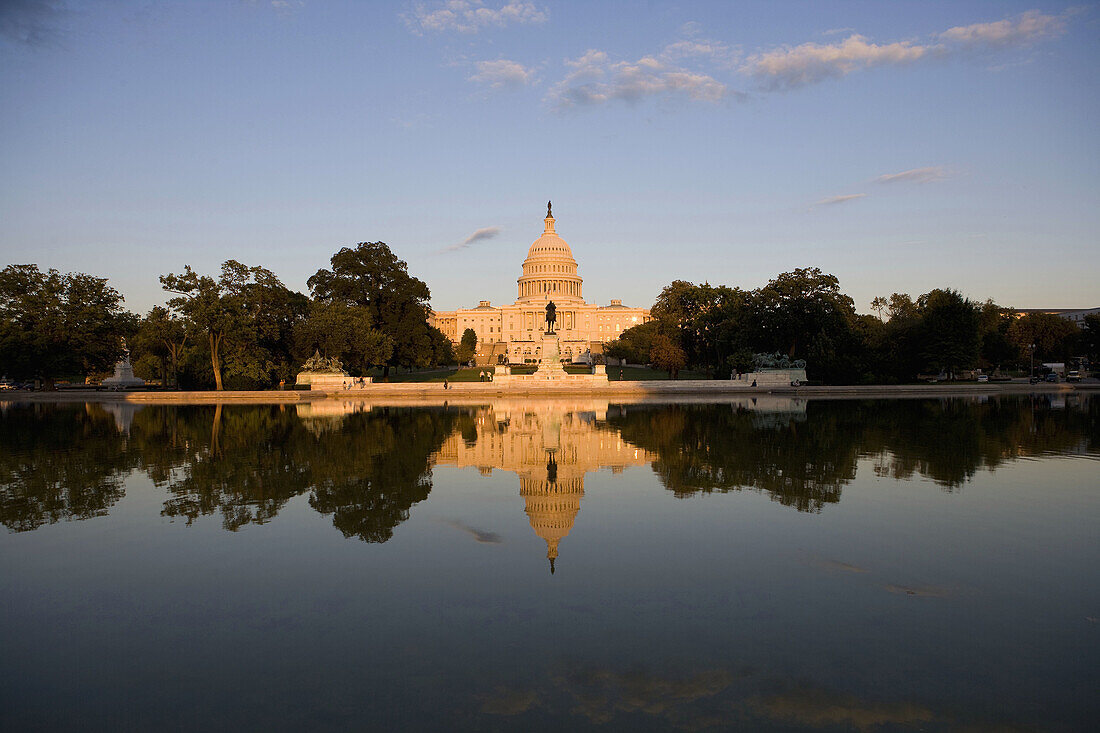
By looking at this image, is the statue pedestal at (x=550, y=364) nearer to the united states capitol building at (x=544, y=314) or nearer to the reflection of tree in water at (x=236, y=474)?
the reflection of tree in water at (x=236, y=474)

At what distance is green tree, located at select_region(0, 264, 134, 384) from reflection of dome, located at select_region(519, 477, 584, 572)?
64.0 m

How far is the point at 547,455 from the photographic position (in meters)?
21.7

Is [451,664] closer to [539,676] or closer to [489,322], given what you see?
[539,676]

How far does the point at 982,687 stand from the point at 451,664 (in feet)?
16.2

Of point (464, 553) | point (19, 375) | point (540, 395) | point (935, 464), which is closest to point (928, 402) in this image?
point (540, 395)

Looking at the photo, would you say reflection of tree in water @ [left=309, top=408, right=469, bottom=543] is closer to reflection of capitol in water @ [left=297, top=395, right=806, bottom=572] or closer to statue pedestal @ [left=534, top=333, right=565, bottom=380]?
reflection of capitol in water @ [left=297, top=395, right=806, bottom=572]

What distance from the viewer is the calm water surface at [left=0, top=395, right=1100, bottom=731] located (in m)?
6.44

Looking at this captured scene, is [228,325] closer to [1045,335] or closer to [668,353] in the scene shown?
[668,353]

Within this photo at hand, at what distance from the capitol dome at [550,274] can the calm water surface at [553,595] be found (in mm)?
138023

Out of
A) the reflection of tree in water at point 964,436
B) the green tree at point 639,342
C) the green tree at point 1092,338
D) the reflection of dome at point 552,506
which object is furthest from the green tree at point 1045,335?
the reflection of dome at point 552,506

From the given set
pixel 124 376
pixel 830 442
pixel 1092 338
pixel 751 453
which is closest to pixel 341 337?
pixel 124 376

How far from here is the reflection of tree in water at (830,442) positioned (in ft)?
55.7

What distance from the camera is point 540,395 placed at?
55.5 meters

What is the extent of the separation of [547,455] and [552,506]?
296 inches
